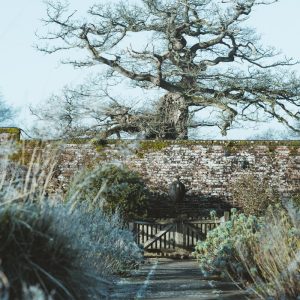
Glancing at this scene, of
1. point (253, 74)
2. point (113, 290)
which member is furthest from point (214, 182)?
point (113, 290)

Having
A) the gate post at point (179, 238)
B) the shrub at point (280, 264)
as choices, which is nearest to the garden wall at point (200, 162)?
the gate post at point (179, 238)

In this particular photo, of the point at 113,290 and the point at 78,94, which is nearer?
the point at 113,290

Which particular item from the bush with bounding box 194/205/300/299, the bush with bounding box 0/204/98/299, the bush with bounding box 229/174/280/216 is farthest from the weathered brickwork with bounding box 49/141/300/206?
the bush with bounding box 0/204/98/299

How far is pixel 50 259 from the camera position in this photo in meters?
5.46

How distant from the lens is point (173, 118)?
26016 millimetres

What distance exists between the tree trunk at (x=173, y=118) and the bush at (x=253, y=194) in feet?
15.7

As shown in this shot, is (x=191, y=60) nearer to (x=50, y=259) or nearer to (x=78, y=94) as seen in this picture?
(x=78, y=94)

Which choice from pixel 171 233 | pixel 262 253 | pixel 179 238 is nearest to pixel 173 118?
pixel 171 233

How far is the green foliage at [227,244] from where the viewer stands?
1065 cm

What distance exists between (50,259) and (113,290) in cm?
409

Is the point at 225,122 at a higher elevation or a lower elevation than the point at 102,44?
lower

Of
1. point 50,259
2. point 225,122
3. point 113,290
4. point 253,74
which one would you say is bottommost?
point 113,290

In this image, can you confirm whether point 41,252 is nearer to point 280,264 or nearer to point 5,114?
point 280,264

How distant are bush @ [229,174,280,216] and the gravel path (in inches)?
A: 261
